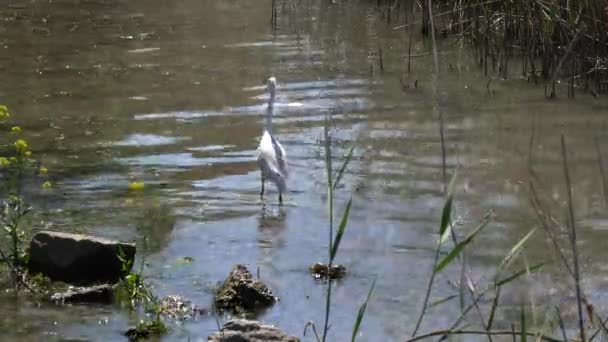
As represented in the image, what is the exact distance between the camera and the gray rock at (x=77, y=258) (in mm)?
5199

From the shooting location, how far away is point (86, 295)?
503 cm

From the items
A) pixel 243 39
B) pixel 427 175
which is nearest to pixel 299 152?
pixel 427 175

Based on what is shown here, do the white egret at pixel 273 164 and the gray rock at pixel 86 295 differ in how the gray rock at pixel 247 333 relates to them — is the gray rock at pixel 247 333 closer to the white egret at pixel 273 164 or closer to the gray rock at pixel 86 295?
the gray rock at pixel 86 295

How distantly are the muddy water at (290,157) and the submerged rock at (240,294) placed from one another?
0.31 feet

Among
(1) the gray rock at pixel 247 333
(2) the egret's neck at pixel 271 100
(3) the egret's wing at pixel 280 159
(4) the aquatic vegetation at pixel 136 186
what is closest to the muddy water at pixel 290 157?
(4) the aquatic vegetation at pixel 136 186

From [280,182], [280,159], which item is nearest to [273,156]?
[280,159]

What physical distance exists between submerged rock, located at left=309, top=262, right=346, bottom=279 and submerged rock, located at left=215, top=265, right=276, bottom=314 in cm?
50

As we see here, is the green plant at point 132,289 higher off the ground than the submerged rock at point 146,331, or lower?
higher

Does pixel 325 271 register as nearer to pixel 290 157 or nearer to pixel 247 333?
pixel 247 333

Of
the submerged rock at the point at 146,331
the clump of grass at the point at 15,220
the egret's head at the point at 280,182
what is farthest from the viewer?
the egret's head at the point at 280,182

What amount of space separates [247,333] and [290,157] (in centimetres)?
365

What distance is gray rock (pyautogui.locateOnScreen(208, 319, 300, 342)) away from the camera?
4141mm

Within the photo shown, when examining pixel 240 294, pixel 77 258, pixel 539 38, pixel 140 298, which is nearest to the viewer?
pixel 240 294

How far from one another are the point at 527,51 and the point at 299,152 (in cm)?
301
